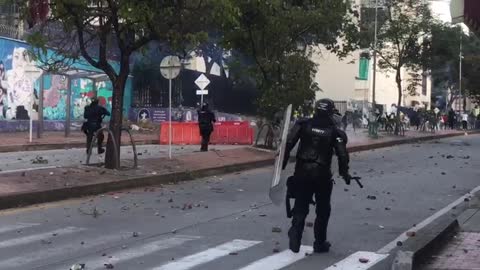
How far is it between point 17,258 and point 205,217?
360 cm

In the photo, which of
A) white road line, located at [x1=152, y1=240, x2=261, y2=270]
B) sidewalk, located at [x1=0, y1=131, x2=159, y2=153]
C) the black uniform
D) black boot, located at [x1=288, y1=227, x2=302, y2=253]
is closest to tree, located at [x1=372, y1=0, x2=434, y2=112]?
sidewalk, located at [x1=0, y1=131, x2=159, y2=153]

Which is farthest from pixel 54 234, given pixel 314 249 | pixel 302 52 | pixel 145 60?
pixel 145 60

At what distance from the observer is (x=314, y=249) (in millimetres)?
8016

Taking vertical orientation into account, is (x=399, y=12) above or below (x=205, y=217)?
above

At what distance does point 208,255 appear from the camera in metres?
7.75

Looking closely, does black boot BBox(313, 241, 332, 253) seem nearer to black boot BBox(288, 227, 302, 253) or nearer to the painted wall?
black boot BBox(288, 227, 302, 253)

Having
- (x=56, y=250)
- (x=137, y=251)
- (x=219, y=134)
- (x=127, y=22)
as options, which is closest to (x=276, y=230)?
(x=137, y=251)

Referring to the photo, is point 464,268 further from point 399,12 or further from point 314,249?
point 399,12

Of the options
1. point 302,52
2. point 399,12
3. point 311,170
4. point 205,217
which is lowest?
point 205,217

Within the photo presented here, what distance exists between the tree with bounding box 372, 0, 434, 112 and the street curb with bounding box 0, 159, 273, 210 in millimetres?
21972

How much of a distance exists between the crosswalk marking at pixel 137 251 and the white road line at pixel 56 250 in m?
0.51

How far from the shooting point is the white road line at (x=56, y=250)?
23.8 ft

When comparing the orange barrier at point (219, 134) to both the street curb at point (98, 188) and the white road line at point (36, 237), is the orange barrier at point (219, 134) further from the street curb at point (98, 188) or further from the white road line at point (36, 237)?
the white road line at point (36, 237)

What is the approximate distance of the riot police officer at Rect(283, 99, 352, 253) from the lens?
773cm
